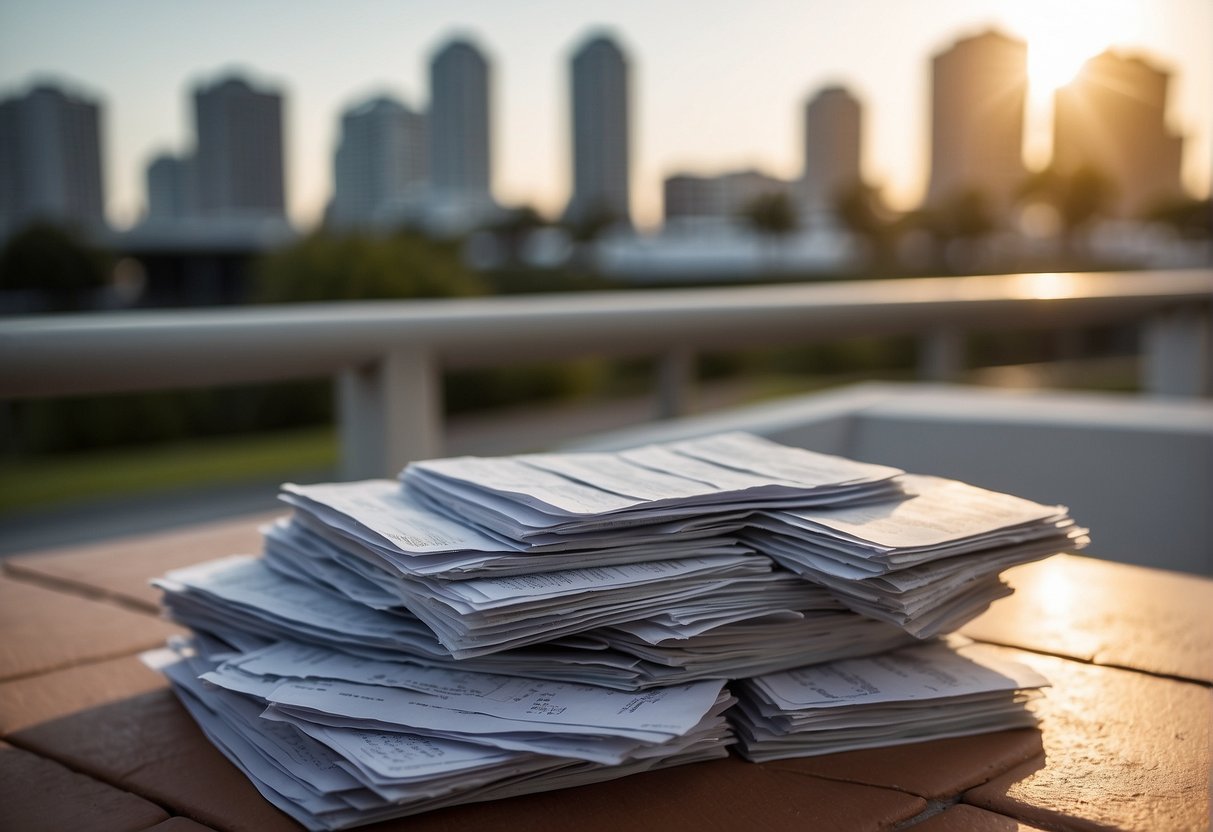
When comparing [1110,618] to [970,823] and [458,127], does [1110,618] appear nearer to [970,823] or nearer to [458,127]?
[970,823]

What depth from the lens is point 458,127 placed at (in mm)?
12430

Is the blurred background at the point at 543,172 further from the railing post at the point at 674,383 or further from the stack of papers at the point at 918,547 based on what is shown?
the stack of papers at the point at 918,547

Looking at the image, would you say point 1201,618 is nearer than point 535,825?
No

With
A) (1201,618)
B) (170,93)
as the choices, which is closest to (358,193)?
(170,93)

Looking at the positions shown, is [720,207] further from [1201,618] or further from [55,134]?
[1201,618]

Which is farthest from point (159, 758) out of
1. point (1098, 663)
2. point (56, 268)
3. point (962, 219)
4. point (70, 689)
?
point (962, 219)

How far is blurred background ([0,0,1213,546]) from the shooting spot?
14.8ft

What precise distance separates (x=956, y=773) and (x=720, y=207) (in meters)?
16.3

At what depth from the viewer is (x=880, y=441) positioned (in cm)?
203

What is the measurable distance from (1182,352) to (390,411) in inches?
109

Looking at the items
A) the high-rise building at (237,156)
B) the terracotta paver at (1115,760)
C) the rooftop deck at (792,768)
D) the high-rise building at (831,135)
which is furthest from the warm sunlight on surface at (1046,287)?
the high-rise building at (237,156)

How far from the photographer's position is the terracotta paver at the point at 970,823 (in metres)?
0.55

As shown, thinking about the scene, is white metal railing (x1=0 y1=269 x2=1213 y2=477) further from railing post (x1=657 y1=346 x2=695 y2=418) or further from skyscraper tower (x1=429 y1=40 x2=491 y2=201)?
skyscraper tower (x1=429 y1=40 x2=491 y2=201)

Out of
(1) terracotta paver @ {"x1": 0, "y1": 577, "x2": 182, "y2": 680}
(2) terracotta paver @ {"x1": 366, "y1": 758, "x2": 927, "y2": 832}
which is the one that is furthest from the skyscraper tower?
(2) terracotta paver @ {"x1": 366, "y1": 758, "x2": 927, "y2": 832}
